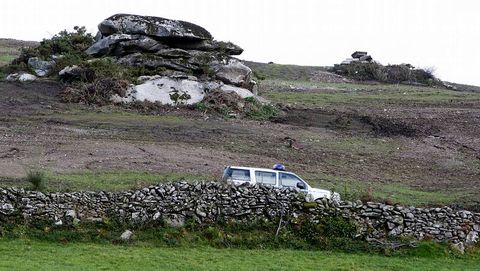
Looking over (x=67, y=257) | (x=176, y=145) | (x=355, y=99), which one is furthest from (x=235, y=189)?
(x=355, y=99)

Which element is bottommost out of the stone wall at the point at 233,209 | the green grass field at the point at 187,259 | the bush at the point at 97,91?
the green grass field at the point at 187,259

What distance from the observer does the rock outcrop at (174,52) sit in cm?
4316

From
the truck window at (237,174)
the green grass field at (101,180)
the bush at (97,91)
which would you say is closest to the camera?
the green grass field at (101,180)

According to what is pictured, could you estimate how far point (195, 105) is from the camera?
4081 centimetres

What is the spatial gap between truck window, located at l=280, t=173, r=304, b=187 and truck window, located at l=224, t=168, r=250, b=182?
3.87 feet

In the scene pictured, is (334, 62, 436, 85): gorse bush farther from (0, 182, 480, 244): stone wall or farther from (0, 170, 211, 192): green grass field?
(0, 182, 480, 244): stone wall

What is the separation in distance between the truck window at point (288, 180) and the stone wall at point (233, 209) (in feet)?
5.14

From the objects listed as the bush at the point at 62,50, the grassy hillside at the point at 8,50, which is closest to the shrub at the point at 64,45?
the bush at the point at 62,50

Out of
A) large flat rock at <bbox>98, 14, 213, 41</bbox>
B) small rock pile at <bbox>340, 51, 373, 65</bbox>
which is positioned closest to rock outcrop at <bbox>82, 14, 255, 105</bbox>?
large flat rock at <bbox>98, 14, 213, 41</bbox>

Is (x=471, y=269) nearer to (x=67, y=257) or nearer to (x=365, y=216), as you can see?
(x=365, y=216)

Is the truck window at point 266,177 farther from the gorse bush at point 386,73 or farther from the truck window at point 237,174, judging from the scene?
→ the gorse bush at point 386,73

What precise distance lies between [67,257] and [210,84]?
26085mm

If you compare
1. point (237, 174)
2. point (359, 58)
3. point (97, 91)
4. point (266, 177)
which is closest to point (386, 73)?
point (359, 58)

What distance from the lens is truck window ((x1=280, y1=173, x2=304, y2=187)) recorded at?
2317 cm
